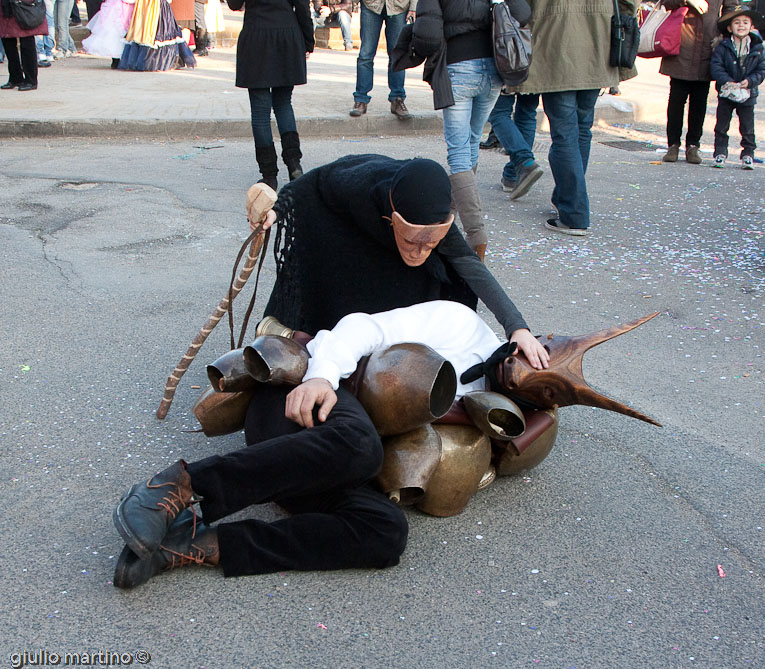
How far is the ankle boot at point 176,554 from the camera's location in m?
2.26

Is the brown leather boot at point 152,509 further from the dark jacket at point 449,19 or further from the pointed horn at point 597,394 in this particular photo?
the dark jacket at point 449,19

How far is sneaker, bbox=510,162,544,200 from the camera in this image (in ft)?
21.3

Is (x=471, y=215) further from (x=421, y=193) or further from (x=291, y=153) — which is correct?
(x=421, y=193)

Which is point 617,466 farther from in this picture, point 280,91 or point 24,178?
point 24,178

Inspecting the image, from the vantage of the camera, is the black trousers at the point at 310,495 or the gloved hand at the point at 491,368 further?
the gloved hand at the point at 491,368

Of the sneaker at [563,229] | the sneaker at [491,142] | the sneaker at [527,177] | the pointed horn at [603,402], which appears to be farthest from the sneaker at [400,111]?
the pointed horn at [603,402]

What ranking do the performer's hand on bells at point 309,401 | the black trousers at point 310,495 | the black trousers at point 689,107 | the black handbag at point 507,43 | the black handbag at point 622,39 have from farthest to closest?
the black trousers at point 689,107, the black handbag at point 622,39, the black handbag at point 507,43, the performer's hand on bells at point 309,401, the black trousers at point 310,495

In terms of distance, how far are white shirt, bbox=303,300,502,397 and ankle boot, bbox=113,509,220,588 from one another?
588 mm

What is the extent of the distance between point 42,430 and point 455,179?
3187 mm

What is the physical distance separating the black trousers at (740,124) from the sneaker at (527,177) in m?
2.96

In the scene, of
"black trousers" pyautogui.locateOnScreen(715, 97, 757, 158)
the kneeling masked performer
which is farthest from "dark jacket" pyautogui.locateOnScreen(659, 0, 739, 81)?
the kneeling masked performer

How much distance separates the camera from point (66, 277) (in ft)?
15.8

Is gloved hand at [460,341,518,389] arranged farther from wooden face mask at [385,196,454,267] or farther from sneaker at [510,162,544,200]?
sneaker at [510,162,544,200]

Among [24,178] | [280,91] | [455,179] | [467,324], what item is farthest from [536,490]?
[24,178]
